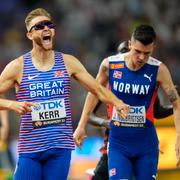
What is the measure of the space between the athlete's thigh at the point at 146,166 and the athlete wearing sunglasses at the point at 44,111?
42.3 inches

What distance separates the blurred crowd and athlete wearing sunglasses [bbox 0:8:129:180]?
972 centimetres

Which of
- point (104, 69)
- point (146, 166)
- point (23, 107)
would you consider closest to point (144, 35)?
point (104, 69)

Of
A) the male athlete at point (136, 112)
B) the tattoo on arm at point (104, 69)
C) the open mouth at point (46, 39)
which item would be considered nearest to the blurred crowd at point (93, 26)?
the tattoo on arm at point (104, 69)

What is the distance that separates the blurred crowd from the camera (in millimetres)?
19656

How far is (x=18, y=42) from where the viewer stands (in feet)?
63.7

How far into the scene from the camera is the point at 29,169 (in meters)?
8.62

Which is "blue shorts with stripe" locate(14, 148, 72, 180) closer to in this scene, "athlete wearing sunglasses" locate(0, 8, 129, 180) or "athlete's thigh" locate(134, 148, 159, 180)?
"athlete wearing sunglasses" locate(0, 8, 129, 180)

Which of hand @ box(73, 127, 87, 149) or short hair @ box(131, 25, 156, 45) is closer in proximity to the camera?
short hair @ box(131, 25, 156, 45)

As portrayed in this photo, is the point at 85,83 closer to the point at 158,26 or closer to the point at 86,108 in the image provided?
the point at 86,108

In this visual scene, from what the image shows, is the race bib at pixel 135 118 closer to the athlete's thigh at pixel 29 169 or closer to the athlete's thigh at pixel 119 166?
the athlete's thigh at pixel 119 166

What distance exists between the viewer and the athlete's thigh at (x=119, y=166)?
30.8 feet

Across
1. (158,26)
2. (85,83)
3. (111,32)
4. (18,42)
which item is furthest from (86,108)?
(158,26)

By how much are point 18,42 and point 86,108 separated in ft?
31.8

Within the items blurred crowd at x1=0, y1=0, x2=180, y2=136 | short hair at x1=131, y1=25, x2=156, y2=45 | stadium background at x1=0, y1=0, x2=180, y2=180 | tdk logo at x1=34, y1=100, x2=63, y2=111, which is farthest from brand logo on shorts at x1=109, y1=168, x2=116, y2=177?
blurred crowd at x1=0, y1=0, x2=180, y2=136
